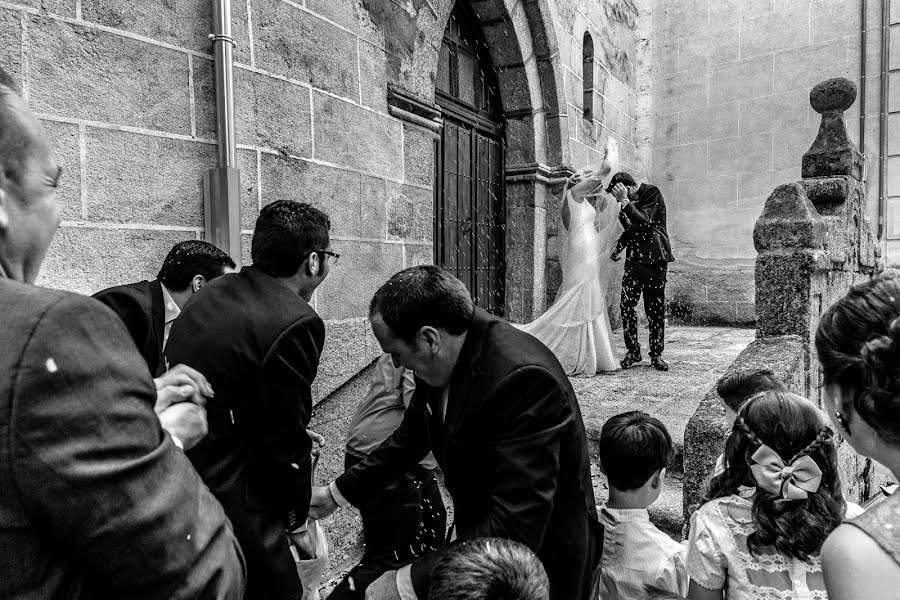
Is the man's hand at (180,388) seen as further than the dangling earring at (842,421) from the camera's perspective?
No

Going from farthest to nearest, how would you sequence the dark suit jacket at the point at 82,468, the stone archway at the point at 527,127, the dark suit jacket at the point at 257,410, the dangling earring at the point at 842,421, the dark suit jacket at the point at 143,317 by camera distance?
1. the stone archway at the point at 527,127
2. the dark suit jacket at the point at 143,317
3. the dark suit jacket at the point at 257,410
4. the dangling earring at the point at 842,421
5. the dark suit jacket at the point at 82,468

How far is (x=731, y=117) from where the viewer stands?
32.3 ft

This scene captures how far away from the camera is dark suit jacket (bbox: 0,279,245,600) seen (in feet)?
2.26

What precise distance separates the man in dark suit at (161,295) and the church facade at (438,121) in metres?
0.49

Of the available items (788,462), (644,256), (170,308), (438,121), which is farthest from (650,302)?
(170,308)

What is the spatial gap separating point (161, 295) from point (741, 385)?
98.0 inches

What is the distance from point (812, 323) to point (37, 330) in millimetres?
4151

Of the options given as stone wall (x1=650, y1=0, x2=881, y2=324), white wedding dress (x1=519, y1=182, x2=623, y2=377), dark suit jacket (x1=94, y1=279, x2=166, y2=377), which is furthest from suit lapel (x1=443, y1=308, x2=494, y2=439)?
stone wall (x1=650, y1=0, x2=881, y2=324)

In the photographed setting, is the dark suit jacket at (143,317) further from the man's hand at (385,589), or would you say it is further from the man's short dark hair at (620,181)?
the man's short dark hair at (620,181)

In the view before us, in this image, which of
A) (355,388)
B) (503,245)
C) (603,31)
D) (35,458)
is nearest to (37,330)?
(35,458)

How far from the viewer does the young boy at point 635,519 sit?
1902 millimetres

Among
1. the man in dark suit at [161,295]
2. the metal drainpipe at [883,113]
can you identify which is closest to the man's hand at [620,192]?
the man in dark suit at [161,295]

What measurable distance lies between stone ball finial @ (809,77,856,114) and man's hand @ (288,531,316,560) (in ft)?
16.4

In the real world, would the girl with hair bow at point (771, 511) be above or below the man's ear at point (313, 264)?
below
